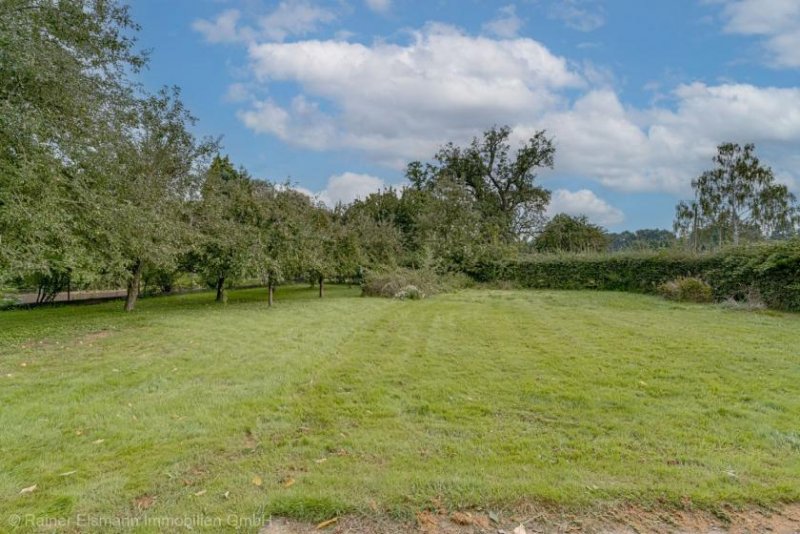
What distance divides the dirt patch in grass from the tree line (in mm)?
6720

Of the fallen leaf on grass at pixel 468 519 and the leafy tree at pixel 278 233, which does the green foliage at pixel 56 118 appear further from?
the fallen leaf on grass at pixel 468 519

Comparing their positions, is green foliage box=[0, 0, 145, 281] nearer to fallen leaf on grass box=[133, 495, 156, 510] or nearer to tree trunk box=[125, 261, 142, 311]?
tree trunk box=[125, 261, 142, 311]

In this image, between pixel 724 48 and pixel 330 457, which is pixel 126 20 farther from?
pixel 724 48

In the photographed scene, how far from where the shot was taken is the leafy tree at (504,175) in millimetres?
33000

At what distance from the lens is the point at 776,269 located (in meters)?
11.7

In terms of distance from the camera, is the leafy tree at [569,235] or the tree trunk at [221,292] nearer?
the tree trunk at [221,292]

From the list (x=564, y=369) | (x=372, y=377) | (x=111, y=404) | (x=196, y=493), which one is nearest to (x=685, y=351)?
(x=564, y=369)

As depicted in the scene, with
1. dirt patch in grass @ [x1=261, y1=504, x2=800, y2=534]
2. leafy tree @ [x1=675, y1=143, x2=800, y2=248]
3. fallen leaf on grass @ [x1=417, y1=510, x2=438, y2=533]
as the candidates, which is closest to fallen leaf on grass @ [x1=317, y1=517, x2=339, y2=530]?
dirt patch in grass @ [x1=261, y1=504, x2=800, y2=534]

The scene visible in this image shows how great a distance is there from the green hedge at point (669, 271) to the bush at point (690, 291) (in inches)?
25.1

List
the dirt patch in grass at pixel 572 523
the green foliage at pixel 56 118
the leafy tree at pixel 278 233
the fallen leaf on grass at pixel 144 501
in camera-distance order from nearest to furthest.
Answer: the dirt patch in grass at pixel 572 523
the fallen leaf on grass at pixel 144 501
the green foliage at pixel 56 118
the leafy tree at pixel 278 233

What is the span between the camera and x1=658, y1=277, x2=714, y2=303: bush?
42.7 feet

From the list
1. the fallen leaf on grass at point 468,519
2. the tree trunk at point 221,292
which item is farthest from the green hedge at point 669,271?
the fallen leaf on grass at point 468,519

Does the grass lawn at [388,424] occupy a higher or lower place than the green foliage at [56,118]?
lower

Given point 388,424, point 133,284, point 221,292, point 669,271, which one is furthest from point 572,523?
point 669,271
